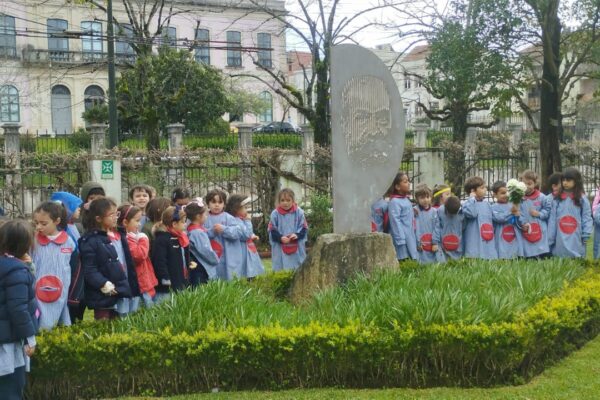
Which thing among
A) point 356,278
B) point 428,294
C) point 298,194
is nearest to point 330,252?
point 356,278

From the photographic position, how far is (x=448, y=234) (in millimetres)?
9211

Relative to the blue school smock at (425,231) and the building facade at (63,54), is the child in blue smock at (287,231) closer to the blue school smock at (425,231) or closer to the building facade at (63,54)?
the blue school smock at (425,231)

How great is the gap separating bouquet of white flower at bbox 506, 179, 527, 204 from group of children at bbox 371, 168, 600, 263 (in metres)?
0.23

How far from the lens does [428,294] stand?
232 inches

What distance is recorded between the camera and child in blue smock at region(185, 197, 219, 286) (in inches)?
294

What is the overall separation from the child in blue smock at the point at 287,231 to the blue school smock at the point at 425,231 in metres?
1.43

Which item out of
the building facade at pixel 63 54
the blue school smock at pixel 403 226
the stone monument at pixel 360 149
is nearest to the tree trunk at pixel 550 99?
the blue school smock at pixel 403 226

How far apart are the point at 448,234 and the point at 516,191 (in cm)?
100

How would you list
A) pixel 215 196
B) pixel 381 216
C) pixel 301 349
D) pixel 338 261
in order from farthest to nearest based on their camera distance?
pixel 381 216
pixel 215 196
pixel 338 261
pixel 301 349

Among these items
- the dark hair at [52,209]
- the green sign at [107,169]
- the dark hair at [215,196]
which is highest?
the green sign at [107,169]

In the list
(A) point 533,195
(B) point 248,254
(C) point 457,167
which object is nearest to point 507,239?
(A) point 533,195

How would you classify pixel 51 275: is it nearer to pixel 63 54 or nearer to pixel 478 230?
pixel 478 230

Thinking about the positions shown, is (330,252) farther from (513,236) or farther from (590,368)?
(513,236)

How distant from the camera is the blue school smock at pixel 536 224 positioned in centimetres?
911
